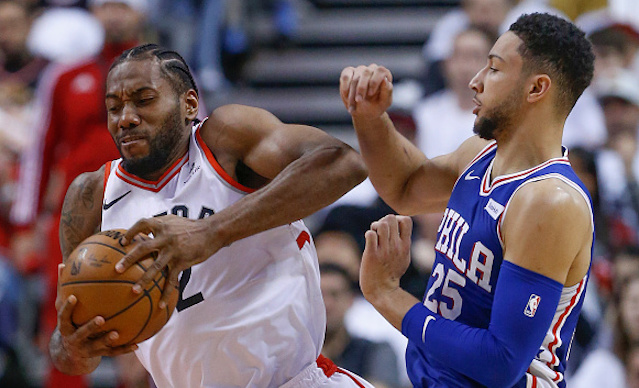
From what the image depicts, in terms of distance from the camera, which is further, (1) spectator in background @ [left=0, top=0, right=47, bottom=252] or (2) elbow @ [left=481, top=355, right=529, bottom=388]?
(1) spectator in background @ [left=0, top=0, right=47, bottom=252]

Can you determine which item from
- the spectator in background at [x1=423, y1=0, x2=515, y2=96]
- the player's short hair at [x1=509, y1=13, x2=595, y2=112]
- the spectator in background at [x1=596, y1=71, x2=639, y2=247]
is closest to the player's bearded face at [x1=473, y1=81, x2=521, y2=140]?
the player's short hair at [x1=509, y1=13, x2=595, y2=112]

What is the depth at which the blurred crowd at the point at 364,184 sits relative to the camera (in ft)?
19.8

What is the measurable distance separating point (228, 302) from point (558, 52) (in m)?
1.47

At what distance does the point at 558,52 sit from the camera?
3066 millimetres

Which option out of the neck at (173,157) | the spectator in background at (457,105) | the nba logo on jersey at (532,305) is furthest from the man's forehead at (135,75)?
the spectator in background at (457,105)

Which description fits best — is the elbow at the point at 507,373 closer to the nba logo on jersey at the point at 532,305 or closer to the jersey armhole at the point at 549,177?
the nba logo on jersey at the point at 532,305

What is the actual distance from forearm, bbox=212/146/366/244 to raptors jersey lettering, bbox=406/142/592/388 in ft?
1.32

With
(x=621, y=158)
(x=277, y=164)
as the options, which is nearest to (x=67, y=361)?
(x=277, y=164)

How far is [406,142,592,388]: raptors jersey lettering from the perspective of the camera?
119 inches

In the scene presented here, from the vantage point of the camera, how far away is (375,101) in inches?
138

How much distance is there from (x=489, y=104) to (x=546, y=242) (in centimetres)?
56

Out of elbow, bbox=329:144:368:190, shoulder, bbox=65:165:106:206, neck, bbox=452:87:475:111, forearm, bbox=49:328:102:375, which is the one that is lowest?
forearm, bbox=49:328:102:375

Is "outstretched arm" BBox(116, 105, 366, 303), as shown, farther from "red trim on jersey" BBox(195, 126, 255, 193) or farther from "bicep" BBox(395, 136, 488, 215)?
"bicep" BBox(395, 136, 488, 215)

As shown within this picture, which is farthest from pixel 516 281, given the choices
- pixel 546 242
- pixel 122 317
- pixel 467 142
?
pixel 122 317
